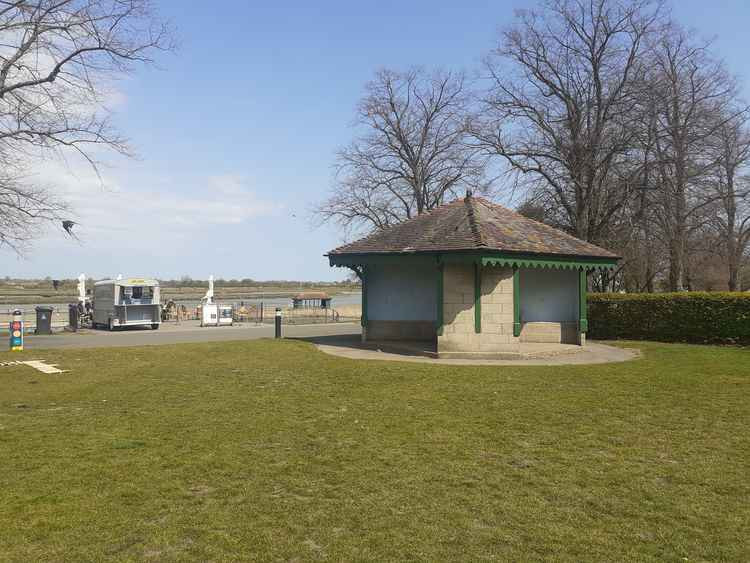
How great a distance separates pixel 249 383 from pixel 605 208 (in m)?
23.3

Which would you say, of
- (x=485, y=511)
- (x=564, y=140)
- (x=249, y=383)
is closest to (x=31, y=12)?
(x=249, y=383)

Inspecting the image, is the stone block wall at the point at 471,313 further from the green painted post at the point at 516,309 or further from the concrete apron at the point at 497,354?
the concrete apron at the point at 497,354

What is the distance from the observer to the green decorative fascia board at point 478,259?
50.3 ft

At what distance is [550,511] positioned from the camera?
4.96 meters

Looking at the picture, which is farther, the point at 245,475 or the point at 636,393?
the point at 636,393

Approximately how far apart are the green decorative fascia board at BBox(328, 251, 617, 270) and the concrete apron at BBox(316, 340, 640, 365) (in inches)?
86.7

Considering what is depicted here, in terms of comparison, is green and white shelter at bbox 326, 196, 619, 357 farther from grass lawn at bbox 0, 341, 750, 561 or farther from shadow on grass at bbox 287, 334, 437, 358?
grass lawn at bbox 0, 341, 750, 561

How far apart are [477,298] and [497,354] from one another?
1.47 meters

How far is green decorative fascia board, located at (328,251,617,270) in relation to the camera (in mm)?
15328

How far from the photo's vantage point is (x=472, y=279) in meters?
15.8

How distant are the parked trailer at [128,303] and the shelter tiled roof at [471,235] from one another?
14.8m

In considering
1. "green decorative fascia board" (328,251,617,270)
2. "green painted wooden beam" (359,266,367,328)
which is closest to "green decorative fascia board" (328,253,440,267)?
"green decorative fascia board" (328,251,617,270)

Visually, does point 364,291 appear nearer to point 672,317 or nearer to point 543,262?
point 543,262

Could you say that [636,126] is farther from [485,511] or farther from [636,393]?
[485,511]
